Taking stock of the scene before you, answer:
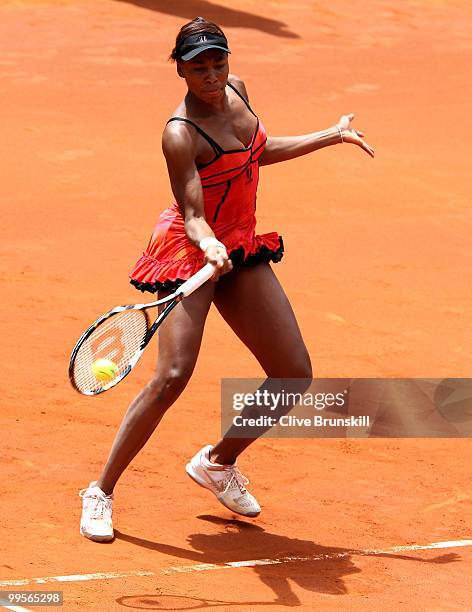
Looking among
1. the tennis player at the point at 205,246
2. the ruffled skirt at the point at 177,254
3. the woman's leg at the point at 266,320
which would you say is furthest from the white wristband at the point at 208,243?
the woman's leg at the point at 266,320

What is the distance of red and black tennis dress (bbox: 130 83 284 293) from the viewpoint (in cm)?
607

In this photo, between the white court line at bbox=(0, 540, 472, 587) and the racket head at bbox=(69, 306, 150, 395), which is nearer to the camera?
the white court line at bbox=(0, 540, 472, 587)

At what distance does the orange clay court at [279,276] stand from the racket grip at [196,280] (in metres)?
1.25

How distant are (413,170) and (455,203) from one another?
107 centimetres

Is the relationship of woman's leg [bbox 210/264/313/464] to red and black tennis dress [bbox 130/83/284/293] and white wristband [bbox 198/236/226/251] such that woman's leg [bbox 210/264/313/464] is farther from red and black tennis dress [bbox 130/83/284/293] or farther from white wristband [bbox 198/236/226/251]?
white wristband [bbox 198/236/226/251]

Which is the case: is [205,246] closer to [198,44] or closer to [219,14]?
[198,44]

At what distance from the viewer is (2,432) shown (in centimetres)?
755

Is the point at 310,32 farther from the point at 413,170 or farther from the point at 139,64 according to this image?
the point at 413,170

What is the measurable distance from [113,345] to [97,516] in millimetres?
838

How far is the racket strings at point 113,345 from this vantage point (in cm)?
588

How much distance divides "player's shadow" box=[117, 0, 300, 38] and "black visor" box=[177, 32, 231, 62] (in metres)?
14.6

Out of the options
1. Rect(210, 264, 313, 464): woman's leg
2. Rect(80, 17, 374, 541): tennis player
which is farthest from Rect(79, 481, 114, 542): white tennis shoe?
Rect(210, 264, 313, 464): woman's leg

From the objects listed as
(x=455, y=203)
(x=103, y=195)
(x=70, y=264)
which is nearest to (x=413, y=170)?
(x=455, y=203)

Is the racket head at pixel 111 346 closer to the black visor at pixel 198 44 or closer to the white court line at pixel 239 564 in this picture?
the white court line at pixel 239 564
